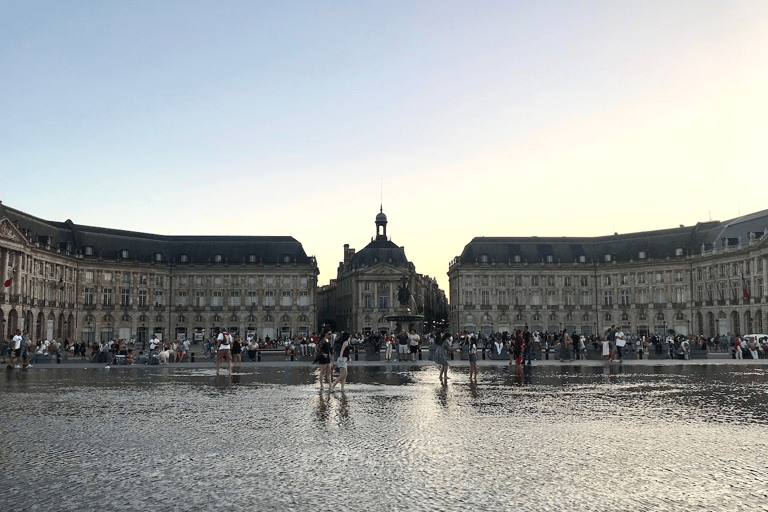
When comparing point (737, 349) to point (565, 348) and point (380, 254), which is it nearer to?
point (565, 348)

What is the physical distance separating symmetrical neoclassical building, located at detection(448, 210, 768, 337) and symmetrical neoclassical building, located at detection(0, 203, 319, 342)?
28.0 meters

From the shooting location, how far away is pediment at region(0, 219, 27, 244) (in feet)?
255

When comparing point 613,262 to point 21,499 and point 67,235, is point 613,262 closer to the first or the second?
point 67,235

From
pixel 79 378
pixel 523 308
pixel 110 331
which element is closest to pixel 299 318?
pixel 110 331

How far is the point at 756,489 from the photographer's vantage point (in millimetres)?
8523

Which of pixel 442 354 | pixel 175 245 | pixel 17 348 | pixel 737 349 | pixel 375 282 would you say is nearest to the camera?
pixel 442 354

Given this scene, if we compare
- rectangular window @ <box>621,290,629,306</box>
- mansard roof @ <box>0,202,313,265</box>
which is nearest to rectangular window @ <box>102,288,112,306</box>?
mansard roof @ <box>0,202,313,265</box>

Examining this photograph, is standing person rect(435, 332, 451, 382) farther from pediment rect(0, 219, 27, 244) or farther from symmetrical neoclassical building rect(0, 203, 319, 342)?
symmetrical neoclassical building rect(0, 203, 319, 342)

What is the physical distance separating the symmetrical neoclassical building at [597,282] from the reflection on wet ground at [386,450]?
293 ft

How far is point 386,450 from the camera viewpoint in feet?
36.8

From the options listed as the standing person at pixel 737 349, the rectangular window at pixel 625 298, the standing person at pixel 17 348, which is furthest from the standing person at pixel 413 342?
the rectangular window at pixel 625 298

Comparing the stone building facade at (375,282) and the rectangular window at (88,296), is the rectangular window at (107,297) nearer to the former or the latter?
the rectangular window at (88,296)

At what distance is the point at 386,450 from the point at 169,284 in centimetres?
10762

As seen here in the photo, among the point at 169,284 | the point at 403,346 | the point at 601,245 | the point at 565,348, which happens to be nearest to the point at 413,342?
the point at 403,346
